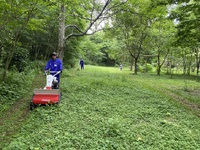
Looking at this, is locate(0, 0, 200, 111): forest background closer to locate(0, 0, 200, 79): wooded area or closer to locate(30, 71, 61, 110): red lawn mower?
locate(0, 0, 200, 79): wooded area

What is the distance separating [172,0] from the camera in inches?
→ 224

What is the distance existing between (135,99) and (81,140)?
11.6ft

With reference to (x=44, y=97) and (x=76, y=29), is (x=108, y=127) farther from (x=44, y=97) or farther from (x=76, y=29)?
(x=76, y=29)

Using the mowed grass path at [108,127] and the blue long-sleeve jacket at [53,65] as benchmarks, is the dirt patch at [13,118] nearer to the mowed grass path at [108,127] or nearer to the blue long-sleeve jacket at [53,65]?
the mowed grass path at [108,127]

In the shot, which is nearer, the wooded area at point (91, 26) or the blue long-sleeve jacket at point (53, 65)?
the blue long-sleeve jacket at point (53, 65)

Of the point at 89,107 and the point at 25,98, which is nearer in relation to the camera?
the point at 89,107

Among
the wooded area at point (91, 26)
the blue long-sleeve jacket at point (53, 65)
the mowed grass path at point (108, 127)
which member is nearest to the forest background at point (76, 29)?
the wooded area at point (91, 26)

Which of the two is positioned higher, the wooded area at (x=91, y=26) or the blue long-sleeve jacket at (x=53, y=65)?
the wooded area at (x=91, y=26)

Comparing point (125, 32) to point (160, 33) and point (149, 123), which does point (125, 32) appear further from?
point (149, 123)

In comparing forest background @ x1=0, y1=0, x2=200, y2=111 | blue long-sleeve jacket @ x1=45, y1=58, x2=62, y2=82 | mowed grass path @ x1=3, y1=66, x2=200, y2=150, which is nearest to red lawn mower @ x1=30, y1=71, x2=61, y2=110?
mowed grass path @ x1=3, y1=66, x2=200, y2=150

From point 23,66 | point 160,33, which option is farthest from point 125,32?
point 23,66

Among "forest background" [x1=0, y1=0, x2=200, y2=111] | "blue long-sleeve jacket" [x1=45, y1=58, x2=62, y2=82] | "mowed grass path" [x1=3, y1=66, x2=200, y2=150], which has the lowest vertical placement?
"mowed grass path" [x1=3, y1=66, x2=200, y2=150]

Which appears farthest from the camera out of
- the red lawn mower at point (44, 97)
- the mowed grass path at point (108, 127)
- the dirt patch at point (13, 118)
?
the red lawn mower at point (44, 97)

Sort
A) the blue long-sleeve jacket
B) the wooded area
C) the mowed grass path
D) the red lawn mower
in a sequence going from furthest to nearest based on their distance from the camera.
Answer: the wooded area → the blue long-sleeve jacket → the red lawn mower → the mowed grass path
